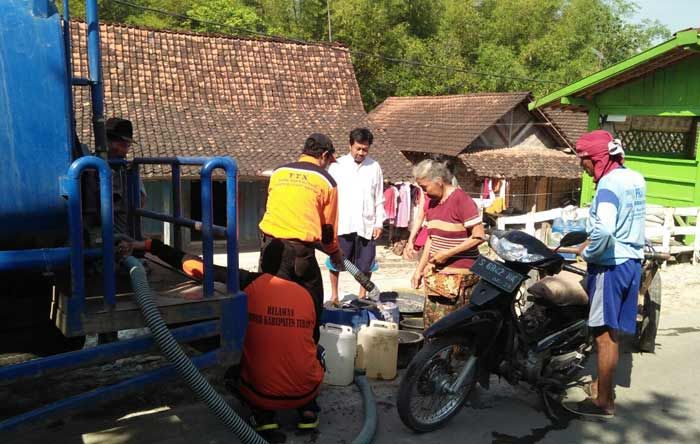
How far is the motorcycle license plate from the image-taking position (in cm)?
392

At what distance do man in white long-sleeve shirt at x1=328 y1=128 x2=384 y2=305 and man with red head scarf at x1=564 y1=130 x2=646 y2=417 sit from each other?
8.03 ft

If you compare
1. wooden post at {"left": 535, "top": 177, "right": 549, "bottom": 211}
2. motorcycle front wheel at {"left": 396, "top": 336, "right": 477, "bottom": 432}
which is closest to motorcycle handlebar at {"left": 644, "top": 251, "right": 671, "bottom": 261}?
motorcycle front wheel at {"left": 396, "top": 336, "right": 477, "bottom": 432}

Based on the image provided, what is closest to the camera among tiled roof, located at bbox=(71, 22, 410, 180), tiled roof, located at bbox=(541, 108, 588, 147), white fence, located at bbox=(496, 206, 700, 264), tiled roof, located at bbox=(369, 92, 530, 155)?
white fence, located at bbox=(496, 206, 700, 264)

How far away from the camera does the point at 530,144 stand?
807 inches

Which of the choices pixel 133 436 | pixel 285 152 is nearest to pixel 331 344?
pixel 133 436

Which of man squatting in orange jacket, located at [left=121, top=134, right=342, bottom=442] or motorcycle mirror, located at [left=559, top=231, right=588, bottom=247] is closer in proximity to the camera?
man squatting in orange jacket, located at [left=121, top=134, right=342, bottom=442]

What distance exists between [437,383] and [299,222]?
4.42 ft

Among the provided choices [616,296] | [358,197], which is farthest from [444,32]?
[616,296]

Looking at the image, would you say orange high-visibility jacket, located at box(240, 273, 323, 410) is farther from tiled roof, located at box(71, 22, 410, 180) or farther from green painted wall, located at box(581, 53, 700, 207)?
green painted wall, located at box(581, 53, 700, 207)

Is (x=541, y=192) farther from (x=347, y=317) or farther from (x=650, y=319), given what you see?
(x=347, y=317)

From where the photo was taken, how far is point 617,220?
404 cm

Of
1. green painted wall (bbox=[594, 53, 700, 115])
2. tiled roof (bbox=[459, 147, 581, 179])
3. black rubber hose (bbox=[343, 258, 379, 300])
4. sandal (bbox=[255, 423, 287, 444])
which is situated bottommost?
sandal (bbox=[255, 423, 287, 444])

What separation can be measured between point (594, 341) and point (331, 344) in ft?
6.31

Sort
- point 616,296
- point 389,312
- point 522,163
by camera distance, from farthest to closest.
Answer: point 522,163
point 389,312
point 616,296
